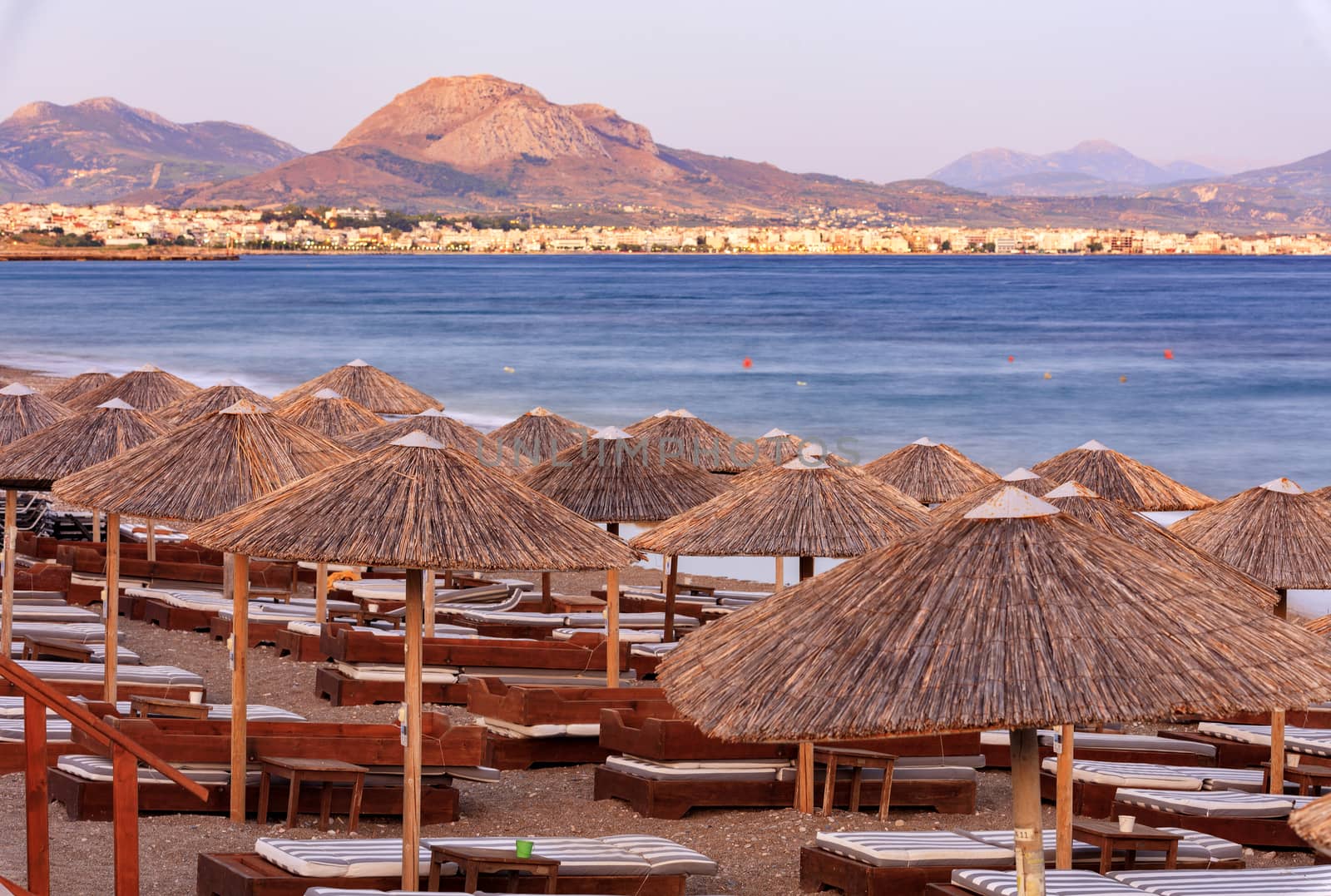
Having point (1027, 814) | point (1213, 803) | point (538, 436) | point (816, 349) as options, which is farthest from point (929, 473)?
point (816, 349)

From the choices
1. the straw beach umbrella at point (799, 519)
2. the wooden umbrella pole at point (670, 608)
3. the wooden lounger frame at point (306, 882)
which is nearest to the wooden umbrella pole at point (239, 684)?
the wooden lounger frame at point (306, 882)

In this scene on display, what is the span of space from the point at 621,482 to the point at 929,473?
289 cm

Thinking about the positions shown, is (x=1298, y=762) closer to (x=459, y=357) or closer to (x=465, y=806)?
(x=465, y=806)

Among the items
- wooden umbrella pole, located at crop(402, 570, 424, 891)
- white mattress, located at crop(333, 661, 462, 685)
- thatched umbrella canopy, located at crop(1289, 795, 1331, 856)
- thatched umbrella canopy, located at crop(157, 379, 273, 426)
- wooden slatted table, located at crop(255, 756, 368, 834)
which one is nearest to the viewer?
thatched umbrella canopy, located at crop(1289, 795, 1331, 856)

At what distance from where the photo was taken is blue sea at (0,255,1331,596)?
3638 centimetres

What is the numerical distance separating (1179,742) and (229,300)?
8252 cm

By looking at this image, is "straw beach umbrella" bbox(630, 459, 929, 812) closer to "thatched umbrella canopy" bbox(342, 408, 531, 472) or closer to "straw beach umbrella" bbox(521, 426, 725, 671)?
"straw beach umbrella" bbox(521, 426, 725, 671)

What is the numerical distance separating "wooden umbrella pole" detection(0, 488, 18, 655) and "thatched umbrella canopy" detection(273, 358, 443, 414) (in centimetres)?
700

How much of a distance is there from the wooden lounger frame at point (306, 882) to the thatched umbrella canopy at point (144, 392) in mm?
10006

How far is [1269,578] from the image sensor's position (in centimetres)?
853

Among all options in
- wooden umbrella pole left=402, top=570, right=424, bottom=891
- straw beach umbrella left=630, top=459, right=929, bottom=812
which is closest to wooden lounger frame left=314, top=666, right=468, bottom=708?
straw beach umbrella left=630, top=459, right=929, bottom=812

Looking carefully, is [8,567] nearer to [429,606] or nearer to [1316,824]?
[429,606]

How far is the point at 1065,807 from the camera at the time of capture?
6.45 meters

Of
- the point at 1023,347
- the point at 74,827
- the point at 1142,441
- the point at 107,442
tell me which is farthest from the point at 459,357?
the point at 74,827
